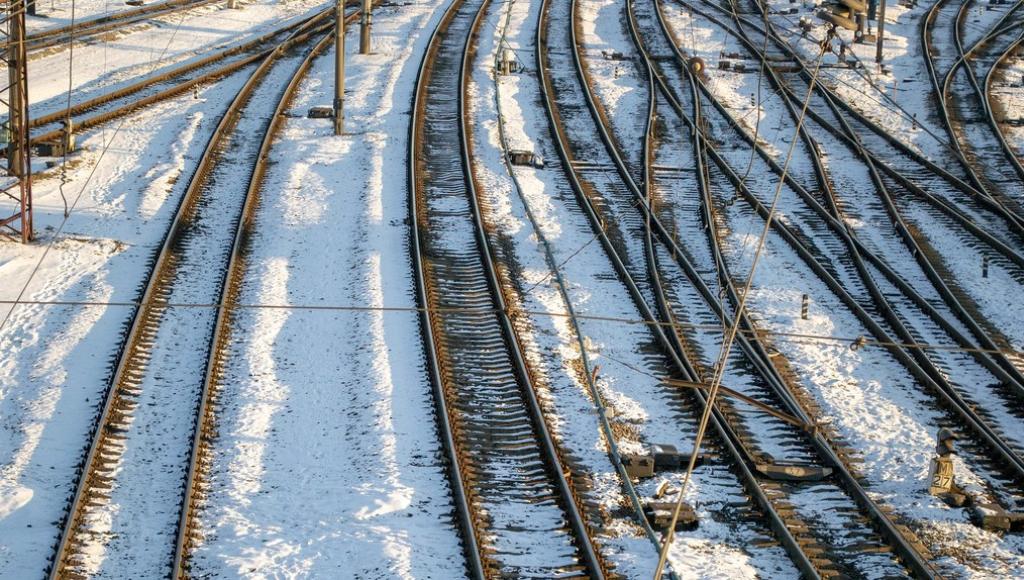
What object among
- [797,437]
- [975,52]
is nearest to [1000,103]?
[975,52]

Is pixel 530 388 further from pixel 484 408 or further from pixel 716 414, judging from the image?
pixel 716 414

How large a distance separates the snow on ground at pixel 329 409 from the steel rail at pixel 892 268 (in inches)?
215

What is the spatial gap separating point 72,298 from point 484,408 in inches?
223

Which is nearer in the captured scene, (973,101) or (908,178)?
(908,178)

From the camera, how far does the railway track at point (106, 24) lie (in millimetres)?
32156

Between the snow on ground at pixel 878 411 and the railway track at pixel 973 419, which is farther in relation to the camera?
the railway track at pixel 973 419

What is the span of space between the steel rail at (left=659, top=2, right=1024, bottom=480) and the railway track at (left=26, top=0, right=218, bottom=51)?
1915 cm

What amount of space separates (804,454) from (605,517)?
2.18 meters

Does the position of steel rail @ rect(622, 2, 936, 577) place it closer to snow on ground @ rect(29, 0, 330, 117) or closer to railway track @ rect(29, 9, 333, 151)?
railway track @ rect(29, 9, 333, 151)

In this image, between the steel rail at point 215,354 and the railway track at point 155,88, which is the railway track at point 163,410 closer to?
the steel rail at point 215,354

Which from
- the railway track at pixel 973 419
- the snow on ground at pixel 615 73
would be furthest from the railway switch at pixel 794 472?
the snow on ground at pixel 615 73

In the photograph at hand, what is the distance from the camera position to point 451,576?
9.40 meters

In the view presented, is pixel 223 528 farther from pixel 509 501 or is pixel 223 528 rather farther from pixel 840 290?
pixel 840 290

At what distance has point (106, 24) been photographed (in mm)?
35250
